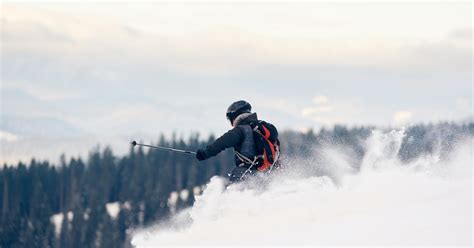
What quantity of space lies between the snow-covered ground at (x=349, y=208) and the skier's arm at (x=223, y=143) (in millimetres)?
1065

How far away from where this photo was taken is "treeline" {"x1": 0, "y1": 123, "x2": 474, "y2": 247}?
9788cm

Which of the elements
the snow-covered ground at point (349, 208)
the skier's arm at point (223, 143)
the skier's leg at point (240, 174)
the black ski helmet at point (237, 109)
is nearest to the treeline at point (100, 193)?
the snow-covered ground at point (349, 208)

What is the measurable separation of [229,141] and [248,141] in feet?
1.30

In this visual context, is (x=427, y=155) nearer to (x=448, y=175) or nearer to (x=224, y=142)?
(x=448, y=175)

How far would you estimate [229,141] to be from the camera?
1541 cm

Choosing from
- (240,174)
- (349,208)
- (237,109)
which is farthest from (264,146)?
(349,208)

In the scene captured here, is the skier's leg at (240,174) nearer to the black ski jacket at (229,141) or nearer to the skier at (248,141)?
the skier at (248,141)

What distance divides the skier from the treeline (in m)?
77.1

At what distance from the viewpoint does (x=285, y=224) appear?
14.8 metres

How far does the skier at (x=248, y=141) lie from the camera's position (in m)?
15.5

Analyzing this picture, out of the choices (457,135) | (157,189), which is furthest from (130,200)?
(457,135)

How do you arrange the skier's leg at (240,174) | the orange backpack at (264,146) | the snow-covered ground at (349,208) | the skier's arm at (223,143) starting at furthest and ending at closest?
the skier's leg at (240,174) < the orange backpack at (264,146) < the skier's arm at (223,143) < the snow-covered ground at (349,208)

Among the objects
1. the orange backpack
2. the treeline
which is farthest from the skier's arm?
the treeline

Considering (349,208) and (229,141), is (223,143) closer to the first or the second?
(229,141)
